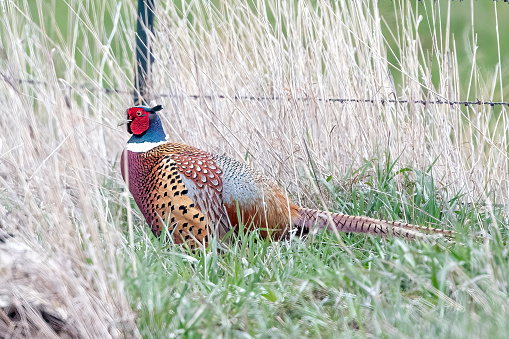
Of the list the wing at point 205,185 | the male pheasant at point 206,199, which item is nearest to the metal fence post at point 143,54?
the male pheasant at point 206,199

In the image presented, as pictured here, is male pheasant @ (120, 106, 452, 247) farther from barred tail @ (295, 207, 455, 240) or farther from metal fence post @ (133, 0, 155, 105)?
metal fence post @ (133, 0, 155, 105)

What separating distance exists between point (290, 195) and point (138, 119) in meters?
0.91

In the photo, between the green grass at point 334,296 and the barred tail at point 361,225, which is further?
the barred tail at point 361,225

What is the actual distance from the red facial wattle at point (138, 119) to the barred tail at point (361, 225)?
2.98 feet

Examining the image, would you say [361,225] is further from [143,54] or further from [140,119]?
[143,54]

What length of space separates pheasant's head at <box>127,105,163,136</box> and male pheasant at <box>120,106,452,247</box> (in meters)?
0.04

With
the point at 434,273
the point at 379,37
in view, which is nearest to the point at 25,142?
the point at 434,273

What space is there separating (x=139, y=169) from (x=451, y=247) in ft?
5.11

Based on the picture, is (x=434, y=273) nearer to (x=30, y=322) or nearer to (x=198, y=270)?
(x=198, y=270)

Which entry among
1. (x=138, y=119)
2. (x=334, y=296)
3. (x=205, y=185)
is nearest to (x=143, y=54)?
(x=138, y=119)

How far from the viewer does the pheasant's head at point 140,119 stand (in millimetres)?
3168

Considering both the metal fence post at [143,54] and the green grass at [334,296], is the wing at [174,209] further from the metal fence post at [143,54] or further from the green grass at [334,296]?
the metal fence post at [143,54]

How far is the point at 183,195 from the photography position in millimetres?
2912

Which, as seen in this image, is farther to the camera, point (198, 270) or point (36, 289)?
point (198, 270)
